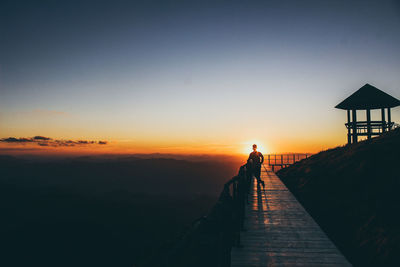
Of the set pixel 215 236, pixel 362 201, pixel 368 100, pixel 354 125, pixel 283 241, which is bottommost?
pixel 283 241

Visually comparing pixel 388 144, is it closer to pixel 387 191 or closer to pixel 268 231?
pixel 387 191

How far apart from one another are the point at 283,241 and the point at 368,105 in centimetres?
1732

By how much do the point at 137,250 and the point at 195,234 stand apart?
14047cm

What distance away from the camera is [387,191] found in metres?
7.70

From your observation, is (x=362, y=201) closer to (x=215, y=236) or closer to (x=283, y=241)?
(x=283, y=241)

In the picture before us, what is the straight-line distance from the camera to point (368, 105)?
58.2ft

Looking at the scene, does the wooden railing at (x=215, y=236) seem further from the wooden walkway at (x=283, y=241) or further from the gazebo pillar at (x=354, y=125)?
the gazebo pillar at (x=354, y=125)

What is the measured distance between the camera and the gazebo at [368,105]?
17.2m

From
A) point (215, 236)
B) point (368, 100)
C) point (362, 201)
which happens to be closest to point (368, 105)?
point (368, 100)

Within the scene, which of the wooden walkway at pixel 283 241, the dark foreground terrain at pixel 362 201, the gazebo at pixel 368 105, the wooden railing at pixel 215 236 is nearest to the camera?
the wooden railing at pixel 215 236

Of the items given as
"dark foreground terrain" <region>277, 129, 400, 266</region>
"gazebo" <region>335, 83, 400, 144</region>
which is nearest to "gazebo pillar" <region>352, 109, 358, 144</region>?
"gazebo" <region>335, 83, 400, 144</region>

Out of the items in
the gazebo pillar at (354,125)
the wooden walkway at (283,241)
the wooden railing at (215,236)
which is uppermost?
the gazebo pillar at (354,125)

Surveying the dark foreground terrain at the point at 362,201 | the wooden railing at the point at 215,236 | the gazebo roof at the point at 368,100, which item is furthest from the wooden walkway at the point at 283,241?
the gazebo roof at the point at 368,100

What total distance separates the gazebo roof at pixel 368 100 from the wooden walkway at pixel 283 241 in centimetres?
1402
